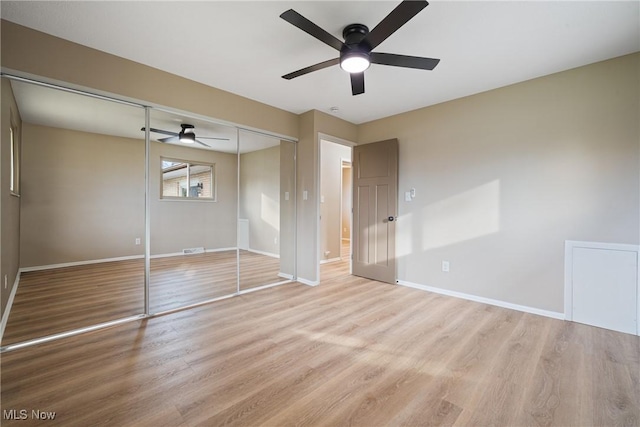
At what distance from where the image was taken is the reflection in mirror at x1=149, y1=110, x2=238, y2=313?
3035 millimetres

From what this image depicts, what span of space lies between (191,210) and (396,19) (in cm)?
307

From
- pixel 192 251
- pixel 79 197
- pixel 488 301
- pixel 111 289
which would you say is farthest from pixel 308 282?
pixel 79 197

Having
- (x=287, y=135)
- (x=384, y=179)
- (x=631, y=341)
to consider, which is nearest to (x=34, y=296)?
(x=287, y=135)

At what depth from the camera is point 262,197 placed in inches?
158

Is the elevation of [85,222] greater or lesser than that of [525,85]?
lesser

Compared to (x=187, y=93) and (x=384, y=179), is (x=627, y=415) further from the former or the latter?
(x=187, y=93)

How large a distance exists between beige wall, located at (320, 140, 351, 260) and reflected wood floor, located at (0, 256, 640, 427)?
2915 millimetres

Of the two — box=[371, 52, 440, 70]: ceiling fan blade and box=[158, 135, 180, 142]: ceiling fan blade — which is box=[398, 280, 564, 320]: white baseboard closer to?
box=[371, 52, 440, 70]: ceiling fan blade

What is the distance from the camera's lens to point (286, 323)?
2.67 meters

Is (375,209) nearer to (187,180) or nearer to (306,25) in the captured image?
(187,180)

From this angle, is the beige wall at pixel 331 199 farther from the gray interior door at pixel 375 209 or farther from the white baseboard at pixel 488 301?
the white baseboard at pixel 488 301

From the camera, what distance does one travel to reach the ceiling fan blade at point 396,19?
1.52 m

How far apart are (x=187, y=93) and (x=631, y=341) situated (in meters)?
5.03

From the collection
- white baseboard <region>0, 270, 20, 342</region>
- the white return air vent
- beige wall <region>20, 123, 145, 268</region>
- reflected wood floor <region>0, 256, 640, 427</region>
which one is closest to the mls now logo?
reflected wood floor <region>0, 256, 640, 427</region>
